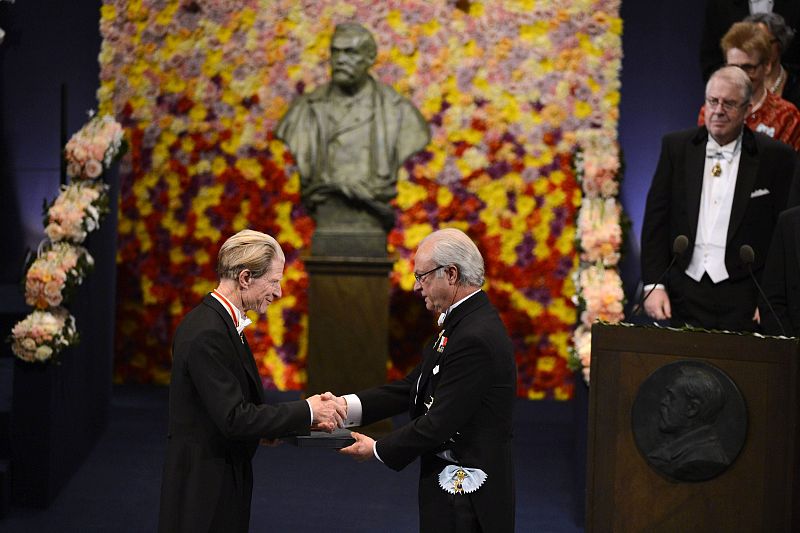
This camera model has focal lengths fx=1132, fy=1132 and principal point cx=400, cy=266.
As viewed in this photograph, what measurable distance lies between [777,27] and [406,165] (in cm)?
257

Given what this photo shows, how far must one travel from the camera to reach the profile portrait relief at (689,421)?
9.10 ft

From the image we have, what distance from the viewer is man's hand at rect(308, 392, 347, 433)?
2891 mm

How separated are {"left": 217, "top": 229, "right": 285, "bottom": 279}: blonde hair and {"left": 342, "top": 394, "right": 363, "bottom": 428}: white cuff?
0.53 m

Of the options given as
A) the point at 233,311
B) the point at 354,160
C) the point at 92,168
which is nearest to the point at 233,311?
the point at 233,311

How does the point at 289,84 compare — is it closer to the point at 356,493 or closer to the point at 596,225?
the point at 596,225

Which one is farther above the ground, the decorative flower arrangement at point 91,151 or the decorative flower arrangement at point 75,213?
the decorative flower arrangement at point 91,151

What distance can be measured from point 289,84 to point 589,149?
77.0 inches

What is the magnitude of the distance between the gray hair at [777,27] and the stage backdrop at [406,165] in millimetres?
1778

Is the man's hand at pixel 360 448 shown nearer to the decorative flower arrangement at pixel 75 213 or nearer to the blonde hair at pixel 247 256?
the blonde hair at pixel 247 256

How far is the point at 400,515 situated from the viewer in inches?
183

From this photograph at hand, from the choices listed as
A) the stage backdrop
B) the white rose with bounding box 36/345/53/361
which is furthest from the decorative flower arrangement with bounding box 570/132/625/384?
the white rose with bounding box 36/345/53/361

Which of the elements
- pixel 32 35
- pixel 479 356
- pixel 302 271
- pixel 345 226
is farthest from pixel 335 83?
pixel 479 356

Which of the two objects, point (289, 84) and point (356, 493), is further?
point (289, 84)

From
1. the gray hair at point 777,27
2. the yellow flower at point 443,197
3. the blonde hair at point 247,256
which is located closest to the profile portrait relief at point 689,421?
the blonde hair at point 247,256
